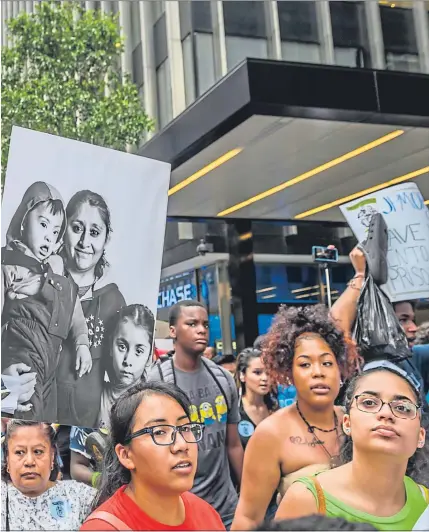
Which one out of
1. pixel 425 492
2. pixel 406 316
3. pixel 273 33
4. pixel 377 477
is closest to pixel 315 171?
pixel 406 316

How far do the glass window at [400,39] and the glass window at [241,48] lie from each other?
8.15 feet

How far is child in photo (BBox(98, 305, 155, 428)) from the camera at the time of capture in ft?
11.0

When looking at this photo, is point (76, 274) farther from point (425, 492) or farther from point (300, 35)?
point (300, 35)

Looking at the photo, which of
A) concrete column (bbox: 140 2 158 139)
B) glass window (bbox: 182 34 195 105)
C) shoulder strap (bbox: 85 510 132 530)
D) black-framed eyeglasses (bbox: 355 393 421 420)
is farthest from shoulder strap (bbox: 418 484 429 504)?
concrete column (bbox: 140 2 158 139)

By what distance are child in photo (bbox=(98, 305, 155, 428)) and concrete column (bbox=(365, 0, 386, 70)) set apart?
13568 millimetres

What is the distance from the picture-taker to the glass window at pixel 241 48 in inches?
655

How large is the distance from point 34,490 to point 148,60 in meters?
18.3

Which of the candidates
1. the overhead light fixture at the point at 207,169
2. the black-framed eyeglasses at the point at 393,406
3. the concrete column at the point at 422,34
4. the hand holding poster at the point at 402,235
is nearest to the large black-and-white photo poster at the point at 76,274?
the black-framed eyeglasses at the point at 393,406

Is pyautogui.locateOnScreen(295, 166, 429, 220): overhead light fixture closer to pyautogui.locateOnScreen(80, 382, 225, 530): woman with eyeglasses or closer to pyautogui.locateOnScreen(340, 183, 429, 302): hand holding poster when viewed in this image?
pyautogui.locateOnScreen(340, 183, 429, 302): hand holding poster

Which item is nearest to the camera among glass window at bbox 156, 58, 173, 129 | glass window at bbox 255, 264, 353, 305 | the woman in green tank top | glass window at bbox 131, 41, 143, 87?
the woman in green tank top

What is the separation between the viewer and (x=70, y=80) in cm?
1389

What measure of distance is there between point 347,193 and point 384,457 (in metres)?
9.51

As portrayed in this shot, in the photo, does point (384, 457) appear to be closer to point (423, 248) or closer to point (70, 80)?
point (423, 248)

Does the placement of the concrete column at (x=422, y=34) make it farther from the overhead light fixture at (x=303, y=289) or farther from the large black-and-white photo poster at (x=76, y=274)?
the large black-and-white photo poster at (x=76, y=274)
